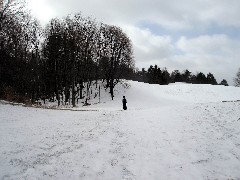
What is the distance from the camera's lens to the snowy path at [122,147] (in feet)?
A: 41.0

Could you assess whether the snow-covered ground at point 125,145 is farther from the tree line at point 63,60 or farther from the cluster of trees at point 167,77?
the cluster of trees at point 167,77

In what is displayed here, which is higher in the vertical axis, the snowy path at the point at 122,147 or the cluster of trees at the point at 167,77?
the cluster of trees at the point at 167,77

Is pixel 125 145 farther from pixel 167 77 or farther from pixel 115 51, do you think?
pixel 167 77

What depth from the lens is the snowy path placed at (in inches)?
492

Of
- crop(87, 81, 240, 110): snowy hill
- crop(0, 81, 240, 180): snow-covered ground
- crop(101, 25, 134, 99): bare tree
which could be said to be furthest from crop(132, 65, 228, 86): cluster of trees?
crop(0, 81, 240, 180): snow-covered ground

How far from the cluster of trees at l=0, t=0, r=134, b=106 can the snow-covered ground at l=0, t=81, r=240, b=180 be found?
71.4 feet

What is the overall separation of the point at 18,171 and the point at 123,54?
153 ft

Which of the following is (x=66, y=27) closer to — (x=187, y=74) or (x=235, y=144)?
(x=235, y=144)

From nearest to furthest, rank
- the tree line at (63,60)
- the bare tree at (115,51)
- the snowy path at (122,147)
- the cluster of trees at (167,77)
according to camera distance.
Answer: the snowy path at (122,147), the tree line at (63,60), the bare tree at (115,51), the cluster of trees at (167,77)

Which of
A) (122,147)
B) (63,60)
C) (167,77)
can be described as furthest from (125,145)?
(167,77)

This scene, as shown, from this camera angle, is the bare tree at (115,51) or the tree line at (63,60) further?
the bare tree at (115,51)

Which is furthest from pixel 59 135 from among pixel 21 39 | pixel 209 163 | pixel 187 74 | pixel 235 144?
pixel 187 74

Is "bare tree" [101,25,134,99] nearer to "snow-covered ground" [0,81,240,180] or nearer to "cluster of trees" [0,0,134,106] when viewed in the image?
"cluster of trees" [0,0,134,106]

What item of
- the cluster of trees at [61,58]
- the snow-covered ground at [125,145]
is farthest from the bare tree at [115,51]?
the snow-covered ground at [125,145]
